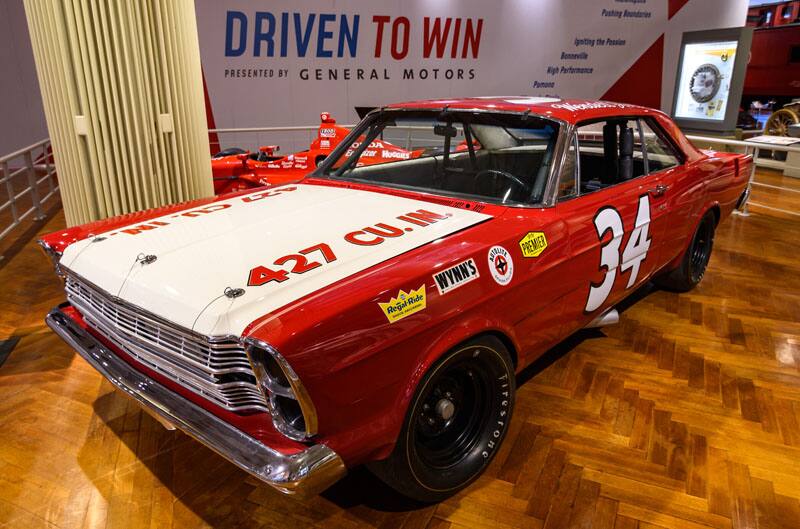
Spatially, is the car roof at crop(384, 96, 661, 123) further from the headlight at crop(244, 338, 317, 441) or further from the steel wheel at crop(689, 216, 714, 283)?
the headlight at crop(244, 338, 317, 441)

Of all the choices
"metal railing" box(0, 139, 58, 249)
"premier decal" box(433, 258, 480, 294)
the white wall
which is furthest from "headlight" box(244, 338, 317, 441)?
the white wall

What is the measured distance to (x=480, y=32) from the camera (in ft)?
29.7

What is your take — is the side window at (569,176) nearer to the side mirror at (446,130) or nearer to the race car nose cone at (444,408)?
the side mirror at (446,130)

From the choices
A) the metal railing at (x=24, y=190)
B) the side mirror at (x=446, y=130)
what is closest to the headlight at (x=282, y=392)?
the side mirror at (x=446, y=130)

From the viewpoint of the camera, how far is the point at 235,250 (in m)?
1.86

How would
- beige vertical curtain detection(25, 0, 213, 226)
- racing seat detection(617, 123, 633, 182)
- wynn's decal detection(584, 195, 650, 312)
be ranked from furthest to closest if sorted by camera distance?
1. beige vertical curtain detection(25, 0, 213, 226)
2. racing seat detection(617, 123, 633, 182)
3. wynn's decal detection(584, 195, 650, 312)

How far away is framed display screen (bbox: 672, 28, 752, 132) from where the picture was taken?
836 centimetres

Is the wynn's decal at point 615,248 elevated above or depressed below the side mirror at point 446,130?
below

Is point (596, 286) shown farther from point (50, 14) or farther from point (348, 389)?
point (50, 14)

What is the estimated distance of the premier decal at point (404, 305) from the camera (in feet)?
5.11

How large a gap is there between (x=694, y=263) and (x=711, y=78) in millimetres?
6526

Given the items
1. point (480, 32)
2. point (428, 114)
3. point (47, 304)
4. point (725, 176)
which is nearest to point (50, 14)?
point (47, 304)

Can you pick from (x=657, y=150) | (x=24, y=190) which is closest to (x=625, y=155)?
(x=657, y=150)

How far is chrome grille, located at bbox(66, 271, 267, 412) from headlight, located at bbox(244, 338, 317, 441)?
51 millimetres
